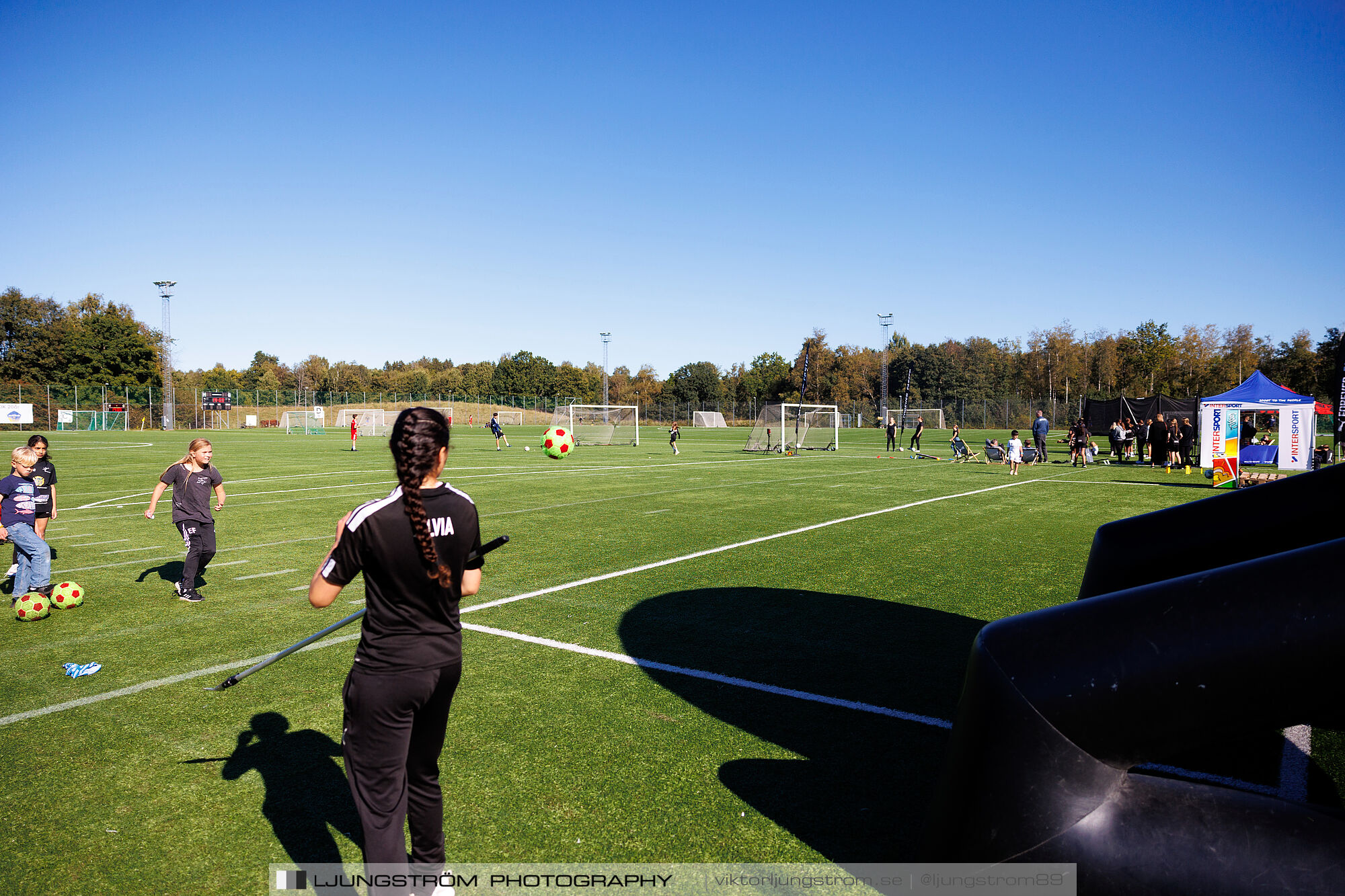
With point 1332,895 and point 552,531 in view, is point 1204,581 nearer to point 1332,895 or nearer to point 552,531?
point 1332,895

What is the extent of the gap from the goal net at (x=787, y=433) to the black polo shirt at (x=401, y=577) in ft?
109

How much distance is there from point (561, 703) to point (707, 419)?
86.3 m

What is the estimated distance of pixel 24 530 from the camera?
26.5ft

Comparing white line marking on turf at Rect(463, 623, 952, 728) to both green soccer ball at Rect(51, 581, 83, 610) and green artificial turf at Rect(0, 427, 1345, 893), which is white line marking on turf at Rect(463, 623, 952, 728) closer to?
green artificial turf at Rect(0, 427, 1345, 893)

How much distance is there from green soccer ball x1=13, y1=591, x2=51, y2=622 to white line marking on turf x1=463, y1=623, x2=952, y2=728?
4181 millimetres

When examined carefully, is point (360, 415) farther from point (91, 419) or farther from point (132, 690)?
point (132, 690)

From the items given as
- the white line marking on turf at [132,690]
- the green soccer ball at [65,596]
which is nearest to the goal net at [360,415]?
the green soccer ball at [65,596]

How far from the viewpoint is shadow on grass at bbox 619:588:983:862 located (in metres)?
3.89

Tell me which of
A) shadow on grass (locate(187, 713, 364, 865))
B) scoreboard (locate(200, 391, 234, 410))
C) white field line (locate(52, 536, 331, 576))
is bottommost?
shadow on grass (locate(187, 713, 364, 865))

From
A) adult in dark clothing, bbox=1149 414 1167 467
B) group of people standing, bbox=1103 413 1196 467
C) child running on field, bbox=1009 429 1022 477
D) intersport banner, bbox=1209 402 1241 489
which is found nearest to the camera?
intersport banner, bbox=1209 402 1241 489

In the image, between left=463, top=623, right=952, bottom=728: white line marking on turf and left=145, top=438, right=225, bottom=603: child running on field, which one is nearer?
left=463, top=623, right=952, bottom=728: white line marking on turf

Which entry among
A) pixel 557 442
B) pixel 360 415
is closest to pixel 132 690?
pixel 557 442

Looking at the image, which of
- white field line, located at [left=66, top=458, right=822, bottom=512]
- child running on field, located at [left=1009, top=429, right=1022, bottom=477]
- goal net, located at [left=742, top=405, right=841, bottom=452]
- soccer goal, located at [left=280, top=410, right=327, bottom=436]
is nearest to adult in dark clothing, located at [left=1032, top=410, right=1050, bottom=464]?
child running on field, located at [left=1009, top=429, right=1022, bottom=477]

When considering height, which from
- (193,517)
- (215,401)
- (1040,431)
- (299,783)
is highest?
(215,401)
